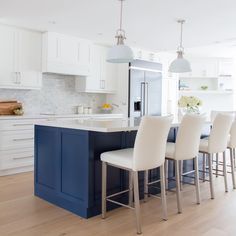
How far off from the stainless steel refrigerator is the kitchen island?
322 centimetres

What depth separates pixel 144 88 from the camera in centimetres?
668

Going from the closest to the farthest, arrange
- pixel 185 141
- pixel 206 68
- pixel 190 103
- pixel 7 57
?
pixel 185 141 < pixel 190 103 < pixel 7 57 < pixel 206 68

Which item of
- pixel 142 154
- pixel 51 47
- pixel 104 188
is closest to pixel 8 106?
pixel 51 47

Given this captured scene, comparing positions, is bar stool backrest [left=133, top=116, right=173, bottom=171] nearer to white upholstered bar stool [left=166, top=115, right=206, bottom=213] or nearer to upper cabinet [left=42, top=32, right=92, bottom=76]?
white upholstered bar stool [left=166, top=115, right=206, bottom=213]

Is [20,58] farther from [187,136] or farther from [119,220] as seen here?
[119,220]

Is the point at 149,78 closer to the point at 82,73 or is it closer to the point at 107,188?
the point at 82,73

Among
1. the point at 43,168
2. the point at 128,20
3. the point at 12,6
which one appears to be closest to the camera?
the point at 43,168

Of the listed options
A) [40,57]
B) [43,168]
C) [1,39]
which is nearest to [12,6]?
[1,39]

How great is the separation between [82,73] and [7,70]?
152 cm

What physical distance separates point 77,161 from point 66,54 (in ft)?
10.6

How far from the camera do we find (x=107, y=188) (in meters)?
3.03

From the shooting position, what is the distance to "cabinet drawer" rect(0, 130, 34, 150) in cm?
449

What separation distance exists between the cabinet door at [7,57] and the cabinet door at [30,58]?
0.11m

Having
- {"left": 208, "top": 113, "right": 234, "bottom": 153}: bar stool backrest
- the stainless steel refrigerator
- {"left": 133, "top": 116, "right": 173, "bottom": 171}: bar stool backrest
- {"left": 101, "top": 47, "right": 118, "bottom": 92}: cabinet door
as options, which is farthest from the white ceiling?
{"left": 133, "top": 116, "right": 173, "bottom": 171}: bar stool backrest
